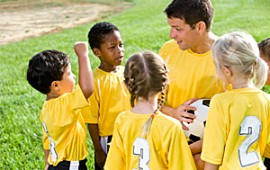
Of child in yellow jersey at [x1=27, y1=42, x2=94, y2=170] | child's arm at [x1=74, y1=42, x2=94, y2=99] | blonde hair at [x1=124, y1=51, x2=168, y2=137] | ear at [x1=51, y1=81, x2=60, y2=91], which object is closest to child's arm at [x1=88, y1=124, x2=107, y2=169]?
child in yellow jersey at [x1=27, y1=42, x2=94, y2=170]

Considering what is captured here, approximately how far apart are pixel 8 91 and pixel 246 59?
640 centimetres

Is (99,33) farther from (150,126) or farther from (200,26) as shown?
(150,126)

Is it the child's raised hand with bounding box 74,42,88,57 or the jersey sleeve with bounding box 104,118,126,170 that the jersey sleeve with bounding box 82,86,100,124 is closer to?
the child's raised hand with bounding box 74,42,88,57

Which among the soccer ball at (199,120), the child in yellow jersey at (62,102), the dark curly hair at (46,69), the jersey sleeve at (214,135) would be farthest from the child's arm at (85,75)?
the jersey sleeve at (214,135)

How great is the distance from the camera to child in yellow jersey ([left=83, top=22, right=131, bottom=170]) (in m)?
3.88

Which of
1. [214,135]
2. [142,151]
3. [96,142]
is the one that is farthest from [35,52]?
[214,135]

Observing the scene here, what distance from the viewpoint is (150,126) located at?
2.90 m

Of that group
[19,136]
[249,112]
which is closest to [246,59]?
[249,112]

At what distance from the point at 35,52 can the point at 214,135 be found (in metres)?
10.5

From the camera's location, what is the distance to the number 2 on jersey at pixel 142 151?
9.59 feet

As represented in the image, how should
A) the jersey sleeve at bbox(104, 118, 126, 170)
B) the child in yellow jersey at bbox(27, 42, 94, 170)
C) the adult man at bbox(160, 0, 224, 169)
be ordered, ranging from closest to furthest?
1. the jersey sleeve at bbox(104, 118, 126, 170)
2. the adult man at bbox(160, 0, 224, 169)
3. the child in yellow jersey at bbox(27, 42, 94, 170)

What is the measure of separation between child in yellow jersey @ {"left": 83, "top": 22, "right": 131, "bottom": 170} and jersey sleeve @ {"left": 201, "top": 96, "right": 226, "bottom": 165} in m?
1.17

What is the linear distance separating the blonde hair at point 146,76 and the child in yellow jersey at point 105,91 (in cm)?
92

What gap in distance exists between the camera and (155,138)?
114 inches
